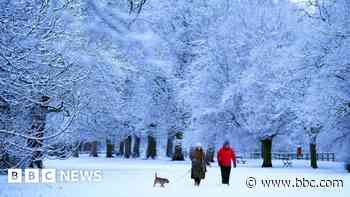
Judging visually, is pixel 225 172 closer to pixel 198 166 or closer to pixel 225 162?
pixel 225 162

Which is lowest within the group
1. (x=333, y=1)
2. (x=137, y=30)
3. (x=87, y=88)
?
(x=87, y=88)

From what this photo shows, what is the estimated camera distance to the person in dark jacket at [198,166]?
20.1 m

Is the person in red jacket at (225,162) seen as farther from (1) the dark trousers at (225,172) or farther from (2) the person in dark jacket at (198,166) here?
(2) the person in dark jacket at (198,166)

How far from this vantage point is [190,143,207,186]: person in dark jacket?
790 inches

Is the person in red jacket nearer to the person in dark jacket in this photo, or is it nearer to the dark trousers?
the dark trousers

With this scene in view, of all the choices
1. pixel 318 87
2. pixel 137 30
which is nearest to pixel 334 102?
pixel 318 87

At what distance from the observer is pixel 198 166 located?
66.0 ft

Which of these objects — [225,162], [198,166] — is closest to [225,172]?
[225,162]

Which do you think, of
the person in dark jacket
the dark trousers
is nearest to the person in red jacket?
the dark trousers

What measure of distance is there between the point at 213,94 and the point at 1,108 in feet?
86.3

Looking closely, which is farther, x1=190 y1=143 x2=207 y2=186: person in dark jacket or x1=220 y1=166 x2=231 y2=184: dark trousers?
x1=220 y1=166 x2=231 y2=184: dark trousers

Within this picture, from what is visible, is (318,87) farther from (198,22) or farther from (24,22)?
(24,22)

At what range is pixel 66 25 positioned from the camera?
58.0 ft

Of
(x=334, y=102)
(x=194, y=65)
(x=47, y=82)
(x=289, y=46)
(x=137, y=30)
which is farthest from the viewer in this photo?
(x=194, y=65)
